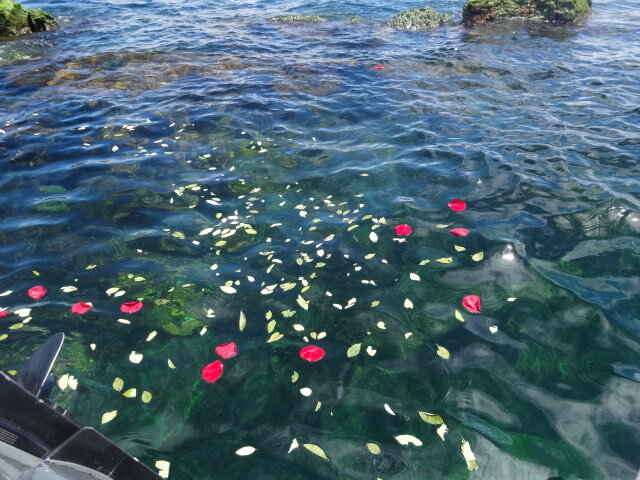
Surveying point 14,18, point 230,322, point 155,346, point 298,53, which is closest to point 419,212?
point 230,322

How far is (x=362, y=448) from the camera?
197 inches

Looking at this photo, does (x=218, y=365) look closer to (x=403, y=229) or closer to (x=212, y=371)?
(x=212, y=371)

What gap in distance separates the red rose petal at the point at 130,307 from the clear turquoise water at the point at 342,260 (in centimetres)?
11

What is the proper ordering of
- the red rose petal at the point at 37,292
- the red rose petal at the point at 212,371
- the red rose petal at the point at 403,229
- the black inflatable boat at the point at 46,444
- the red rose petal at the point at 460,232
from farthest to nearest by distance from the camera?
1. the red rose petal at the point at 403,229
2. the red rose petal at the point at 460,232
3. the red rose petal at the point at 37,292
4. the red rose petal at the point at 212,371
5. the black inflatable boat at the point at 46,444

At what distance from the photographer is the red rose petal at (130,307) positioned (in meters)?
6.77

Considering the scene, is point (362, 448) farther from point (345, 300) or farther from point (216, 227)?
point (216, 227)

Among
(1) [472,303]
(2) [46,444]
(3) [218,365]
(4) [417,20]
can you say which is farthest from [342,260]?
(4) [417,20]

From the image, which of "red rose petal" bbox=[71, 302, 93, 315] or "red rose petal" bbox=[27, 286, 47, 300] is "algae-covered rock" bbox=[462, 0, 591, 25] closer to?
"red rose petal" bbox=[71, 302, 93, 315]

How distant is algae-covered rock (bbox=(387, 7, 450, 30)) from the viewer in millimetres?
23141

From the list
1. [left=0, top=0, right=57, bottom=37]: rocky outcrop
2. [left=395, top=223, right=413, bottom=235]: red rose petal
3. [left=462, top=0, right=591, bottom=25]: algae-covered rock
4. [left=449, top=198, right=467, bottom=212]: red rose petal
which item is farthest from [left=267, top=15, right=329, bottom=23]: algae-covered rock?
[left=395, top=223, right=413, bottom=235]: red rose petal

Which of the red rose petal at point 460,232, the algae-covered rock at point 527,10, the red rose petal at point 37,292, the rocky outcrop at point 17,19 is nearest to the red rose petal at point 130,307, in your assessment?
the red rose petal at point 37,292

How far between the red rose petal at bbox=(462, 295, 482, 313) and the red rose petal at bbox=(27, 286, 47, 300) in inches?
289

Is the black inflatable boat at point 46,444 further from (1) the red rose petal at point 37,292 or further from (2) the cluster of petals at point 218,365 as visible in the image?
(1) the red rose petal at point 37,292

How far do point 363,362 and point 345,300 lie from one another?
125 cm
